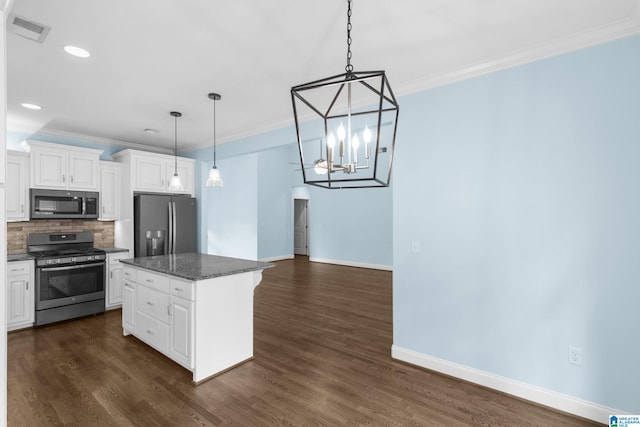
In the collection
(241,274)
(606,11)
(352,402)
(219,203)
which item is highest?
(606,11)

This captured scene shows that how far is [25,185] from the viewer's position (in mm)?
4199

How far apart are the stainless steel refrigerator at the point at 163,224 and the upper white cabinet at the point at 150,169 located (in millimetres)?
166

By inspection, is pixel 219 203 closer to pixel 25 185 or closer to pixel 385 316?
pixel 25 185

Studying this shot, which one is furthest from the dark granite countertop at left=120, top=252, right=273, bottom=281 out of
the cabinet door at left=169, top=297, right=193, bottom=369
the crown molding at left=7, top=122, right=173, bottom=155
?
the crown molding at left=7, top=122, right=173, bottom=155

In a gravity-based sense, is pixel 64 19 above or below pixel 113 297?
above

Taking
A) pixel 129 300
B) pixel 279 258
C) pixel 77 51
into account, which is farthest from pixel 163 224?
→ pixel 279 258

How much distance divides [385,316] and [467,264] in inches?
77.6

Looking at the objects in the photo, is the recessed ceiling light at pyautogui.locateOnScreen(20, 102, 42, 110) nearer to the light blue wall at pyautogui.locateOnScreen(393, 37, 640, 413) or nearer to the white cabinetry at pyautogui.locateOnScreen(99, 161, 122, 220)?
the white cabinetry at pyautogui.locateOnScreen(99, 161, 122, 220)

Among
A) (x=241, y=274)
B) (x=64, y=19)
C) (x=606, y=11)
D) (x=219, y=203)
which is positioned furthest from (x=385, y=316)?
(x=219, y=203)

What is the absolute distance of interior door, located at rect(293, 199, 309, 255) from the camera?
10.8 m

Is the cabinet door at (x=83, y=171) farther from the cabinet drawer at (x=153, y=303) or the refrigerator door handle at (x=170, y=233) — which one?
the cabinet drawer at (x=153, y=303)

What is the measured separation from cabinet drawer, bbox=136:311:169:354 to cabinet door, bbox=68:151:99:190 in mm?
2427

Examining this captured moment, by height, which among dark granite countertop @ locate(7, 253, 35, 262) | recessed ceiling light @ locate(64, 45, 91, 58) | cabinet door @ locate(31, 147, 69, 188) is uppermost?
recessed ceiling light @ locate(64, 45, 91, 58)

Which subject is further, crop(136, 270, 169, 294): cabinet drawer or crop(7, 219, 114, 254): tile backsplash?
crop(7, 219, 114, 254): tile backsplash
